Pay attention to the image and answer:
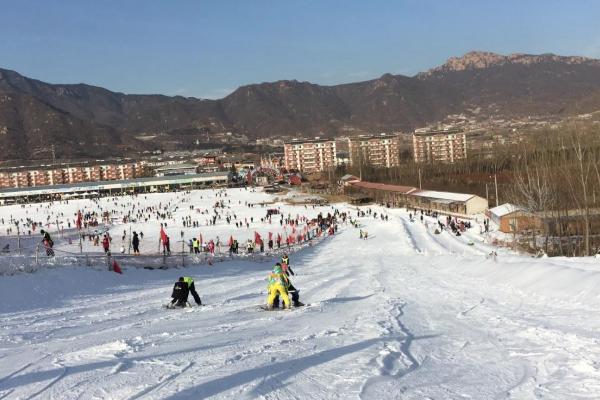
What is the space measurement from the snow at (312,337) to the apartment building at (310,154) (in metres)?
144

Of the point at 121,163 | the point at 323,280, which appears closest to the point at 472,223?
the point at 323,280

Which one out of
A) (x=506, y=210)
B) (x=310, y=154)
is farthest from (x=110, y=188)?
(x=506, y=210)

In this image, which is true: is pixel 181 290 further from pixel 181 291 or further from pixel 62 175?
pixel 62 175

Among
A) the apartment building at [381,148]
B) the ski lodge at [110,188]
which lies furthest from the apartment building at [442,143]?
the ski lodge at [110,188]

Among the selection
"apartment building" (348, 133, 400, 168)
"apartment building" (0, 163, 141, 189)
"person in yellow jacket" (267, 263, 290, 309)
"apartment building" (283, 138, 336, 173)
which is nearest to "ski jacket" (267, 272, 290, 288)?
"person in yellow jacket" (267, 263, 290, 309)

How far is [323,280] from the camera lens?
17.7m

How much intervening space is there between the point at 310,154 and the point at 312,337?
509 feet

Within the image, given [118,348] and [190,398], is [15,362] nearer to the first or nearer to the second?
[118,348]

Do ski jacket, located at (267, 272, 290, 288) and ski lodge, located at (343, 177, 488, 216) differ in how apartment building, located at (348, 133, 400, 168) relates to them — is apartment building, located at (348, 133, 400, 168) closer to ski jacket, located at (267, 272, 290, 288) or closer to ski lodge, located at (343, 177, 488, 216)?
ski lodge, located at (343, 177, 488, 216)

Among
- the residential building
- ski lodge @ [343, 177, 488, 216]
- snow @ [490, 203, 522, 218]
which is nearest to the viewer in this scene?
snow @ [490, 203, 522, 218]

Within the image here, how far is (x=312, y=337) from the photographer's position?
27.5 feet

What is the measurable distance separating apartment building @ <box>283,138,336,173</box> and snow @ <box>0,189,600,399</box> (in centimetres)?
14421

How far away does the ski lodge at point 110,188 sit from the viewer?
129 metres

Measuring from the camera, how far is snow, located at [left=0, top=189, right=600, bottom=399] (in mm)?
5988
